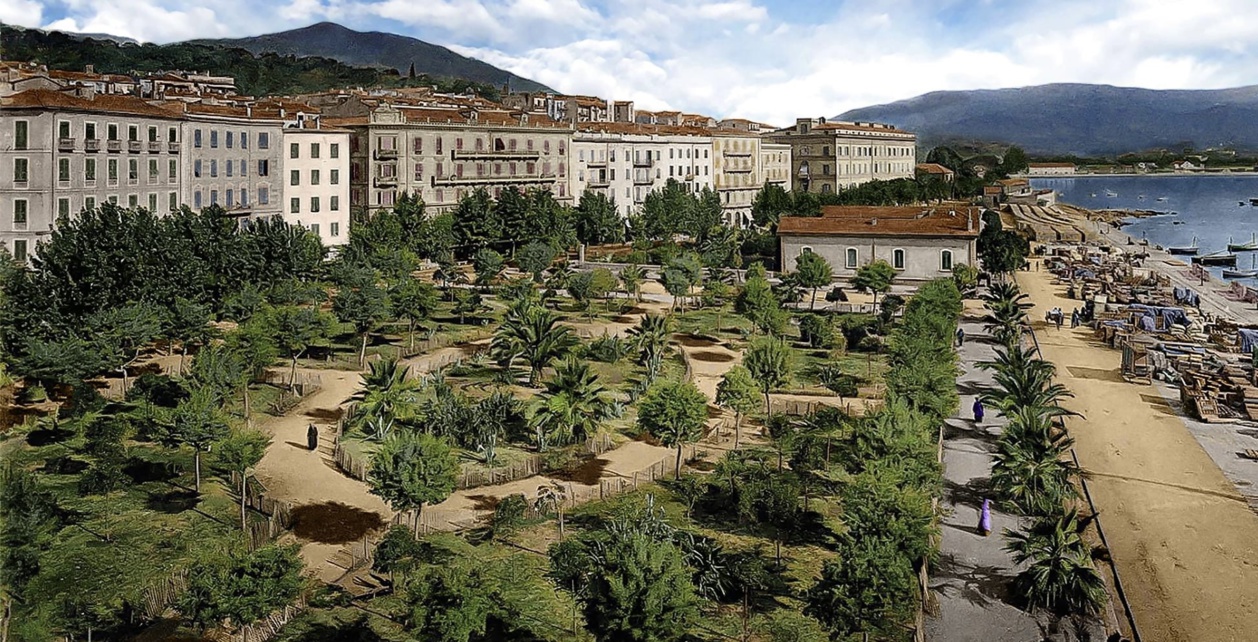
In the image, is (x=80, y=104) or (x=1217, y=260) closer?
(x=80, y=104)

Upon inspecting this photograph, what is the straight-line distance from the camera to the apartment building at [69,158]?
48438 mm

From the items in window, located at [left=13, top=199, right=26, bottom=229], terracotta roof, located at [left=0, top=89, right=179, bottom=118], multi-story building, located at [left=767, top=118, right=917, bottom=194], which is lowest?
window, located at [left=13, top=199, right=26, bottom=229]

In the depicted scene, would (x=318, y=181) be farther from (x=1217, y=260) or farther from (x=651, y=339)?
(x=1217, y=260)

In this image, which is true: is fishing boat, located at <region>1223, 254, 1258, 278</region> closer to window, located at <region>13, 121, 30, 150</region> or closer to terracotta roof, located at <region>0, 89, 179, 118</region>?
terracotta roof, located at <region>0, 89, 179, 118</region>

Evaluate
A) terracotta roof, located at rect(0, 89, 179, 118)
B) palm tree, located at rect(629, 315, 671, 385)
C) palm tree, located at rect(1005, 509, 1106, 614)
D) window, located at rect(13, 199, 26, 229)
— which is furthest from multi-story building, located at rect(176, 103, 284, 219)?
palm tree, located at rect(1005, 509, 1106, 614)

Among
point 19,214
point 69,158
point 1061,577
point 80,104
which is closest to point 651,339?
point 1061,577

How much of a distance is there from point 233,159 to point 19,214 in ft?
48.8

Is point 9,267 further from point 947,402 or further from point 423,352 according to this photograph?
point 947,402

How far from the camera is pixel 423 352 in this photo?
44.4 m

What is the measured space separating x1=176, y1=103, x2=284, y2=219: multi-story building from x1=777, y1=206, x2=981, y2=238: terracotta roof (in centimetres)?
3188

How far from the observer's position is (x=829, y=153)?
130m

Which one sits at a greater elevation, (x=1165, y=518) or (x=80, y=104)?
(x=80, y=104)

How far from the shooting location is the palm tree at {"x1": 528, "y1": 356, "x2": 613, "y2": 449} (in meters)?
30.9

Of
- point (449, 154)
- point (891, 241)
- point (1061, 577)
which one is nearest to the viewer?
point (1061, 577)
